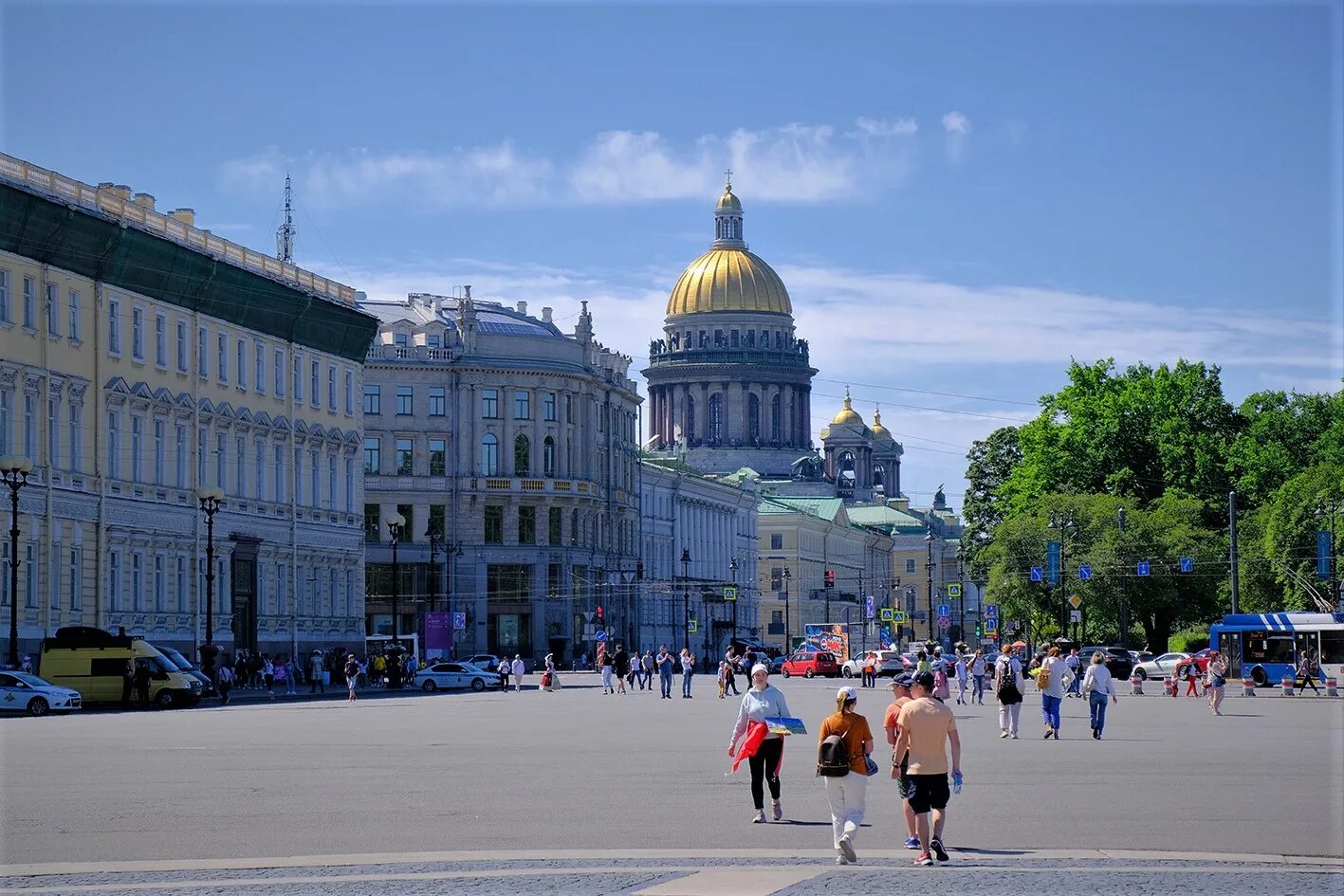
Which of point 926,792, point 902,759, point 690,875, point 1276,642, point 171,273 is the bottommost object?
point 690,875

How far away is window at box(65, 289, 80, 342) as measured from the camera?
68.2 meters

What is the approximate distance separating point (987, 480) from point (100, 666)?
8503 cm

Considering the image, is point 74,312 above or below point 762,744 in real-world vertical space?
above

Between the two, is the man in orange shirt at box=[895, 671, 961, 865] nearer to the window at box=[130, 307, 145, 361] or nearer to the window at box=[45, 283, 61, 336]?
the window at box=[45, 283, 61, 336]

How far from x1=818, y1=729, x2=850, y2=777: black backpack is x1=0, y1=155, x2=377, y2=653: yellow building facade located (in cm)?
4677

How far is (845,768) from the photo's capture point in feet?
65.2

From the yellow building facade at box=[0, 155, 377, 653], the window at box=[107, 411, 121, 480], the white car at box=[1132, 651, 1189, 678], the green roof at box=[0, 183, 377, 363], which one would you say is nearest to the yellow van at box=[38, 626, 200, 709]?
the yellow building facade at box=[0, 155, 377, 653]

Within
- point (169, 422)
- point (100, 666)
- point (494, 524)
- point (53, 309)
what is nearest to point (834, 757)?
point (100, 666)

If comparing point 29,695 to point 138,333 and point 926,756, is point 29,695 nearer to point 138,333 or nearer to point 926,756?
point 138,333

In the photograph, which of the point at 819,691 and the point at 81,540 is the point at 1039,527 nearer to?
the point at 819,691

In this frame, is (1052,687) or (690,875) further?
(1052,687)

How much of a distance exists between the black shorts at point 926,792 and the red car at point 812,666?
87.1m

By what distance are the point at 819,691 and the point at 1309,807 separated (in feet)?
176

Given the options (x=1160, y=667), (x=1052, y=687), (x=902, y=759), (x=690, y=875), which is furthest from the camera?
(x=1160, y=667)
